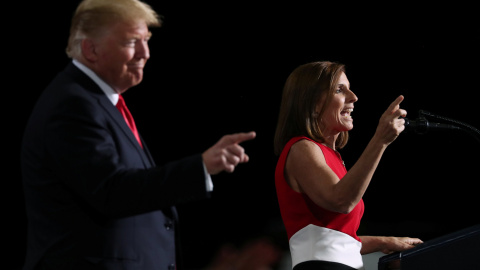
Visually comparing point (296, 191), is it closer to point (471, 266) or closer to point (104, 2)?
point (471, 266)

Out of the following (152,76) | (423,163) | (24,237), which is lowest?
(24,237)

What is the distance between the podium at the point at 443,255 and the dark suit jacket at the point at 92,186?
59 cm

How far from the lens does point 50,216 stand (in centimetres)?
111

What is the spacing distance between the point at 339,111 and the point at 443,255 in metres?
0.51

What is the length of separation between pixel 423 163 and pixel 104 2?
7.84ft

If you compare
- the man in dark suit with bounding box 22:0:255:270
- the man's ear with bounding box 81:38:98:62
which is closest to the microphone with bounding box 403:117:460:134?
the man in dark suit with bounding box 22:0:255:270

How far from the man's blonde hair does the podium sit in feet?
2.67

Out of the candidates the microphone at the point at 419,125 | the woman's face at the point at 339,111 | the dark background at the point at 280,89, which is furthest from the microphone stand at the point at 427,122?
the dark background at the point at 280,89

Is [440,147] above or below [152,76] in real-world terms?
below

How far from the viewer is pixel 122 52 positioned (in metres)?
1.17

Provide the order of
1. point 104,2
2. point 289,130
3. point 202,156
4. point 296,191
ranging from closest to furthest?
1. point 202,156
2. point 104,2
3. point 296,191
4. point 289,130

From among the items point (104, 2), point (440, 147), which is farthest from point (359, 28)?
point (104, 2)

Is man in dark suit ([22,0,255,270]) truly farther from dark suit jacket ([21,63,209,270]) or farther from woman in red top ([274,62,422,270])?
woman in red top ([274,62,422,270])

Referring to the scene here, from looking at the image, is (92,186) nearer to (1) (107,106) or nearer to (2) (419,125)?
(1) (107,106)
